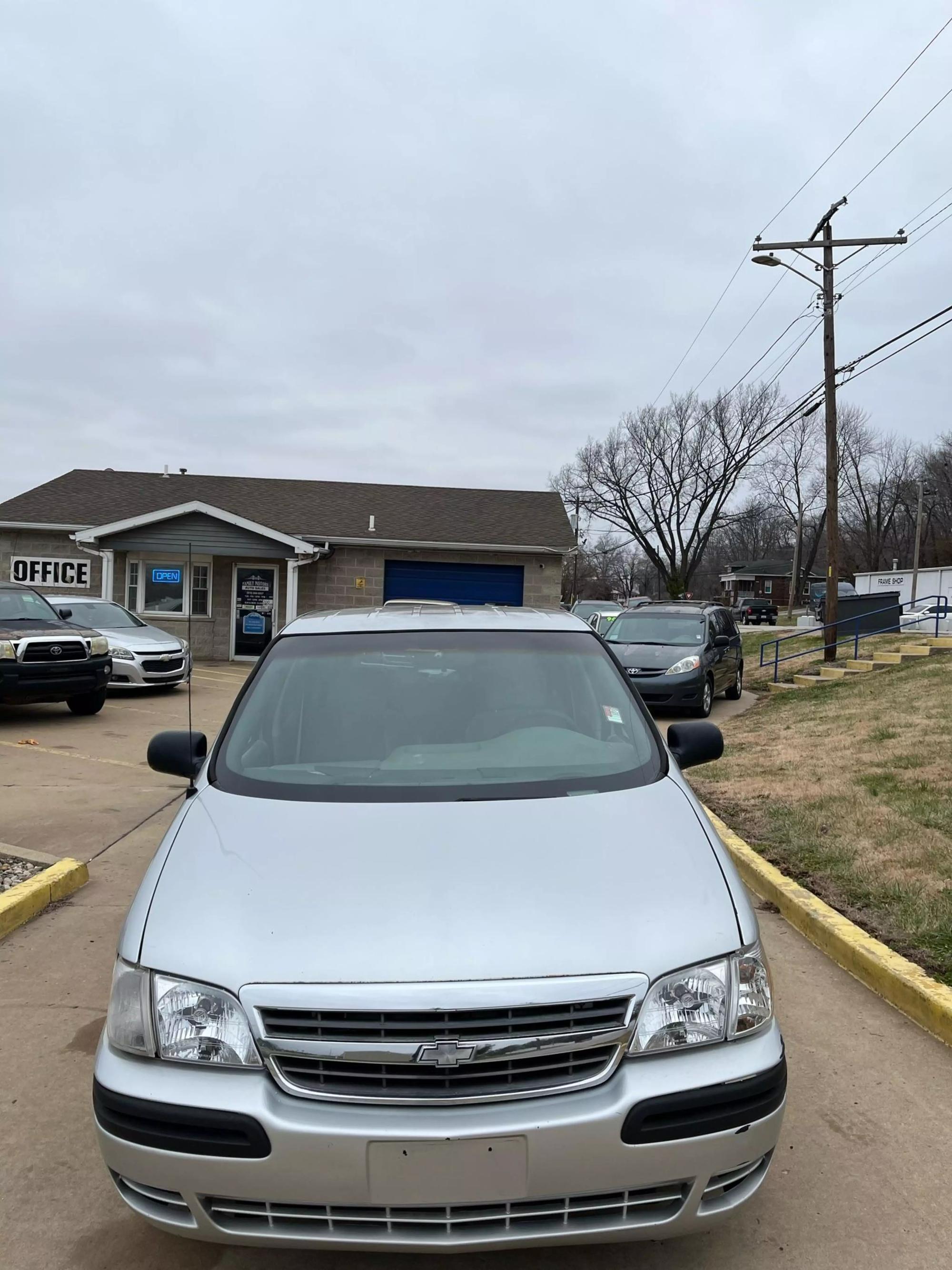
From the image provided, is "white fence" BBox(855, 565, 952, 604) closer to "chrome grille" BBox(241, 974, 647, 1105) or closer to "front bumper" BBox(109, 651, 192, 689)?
"front bumper" BBox(109, 651, 192, 689)

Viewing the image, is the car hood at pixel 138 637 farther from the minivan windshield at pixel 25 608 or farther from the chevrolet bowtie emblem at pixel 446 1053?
the chevrolet bowtie emblem at pixel 446 1053

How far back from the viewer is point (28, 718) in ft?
41.1

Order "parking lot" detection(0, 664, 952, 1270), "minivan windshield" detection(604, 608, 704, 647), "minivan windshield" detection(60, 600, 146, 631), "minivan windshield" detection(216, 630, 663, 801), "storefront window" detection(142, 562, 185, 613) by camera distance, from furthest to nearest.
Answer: "storefront window" detection(142, 562, 185, 613), "minivan windshield" detection(60, 600, 146, 631), "minivan windshield" detection(604, 608, 704, 647), "minivan windshield" detection(216, 630, 663, 801), "parking lot" detection(0, 664, 952, 1270)

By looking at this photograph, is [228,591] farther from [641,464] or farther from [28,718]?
[641,464]

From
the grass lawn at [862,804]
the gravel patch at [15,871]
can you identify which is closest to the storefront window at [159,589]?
the grass lawn at [862,804]


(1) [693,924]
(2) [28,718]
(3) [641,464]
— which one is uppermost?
(3) [641,464]

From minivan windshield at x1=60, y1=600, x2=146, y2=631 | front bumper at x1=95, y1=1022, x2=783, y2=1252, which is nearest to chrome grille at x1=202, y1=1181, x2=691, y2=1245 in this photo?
front bumper at x1=95, y1=1022, x2=783, y2=1252

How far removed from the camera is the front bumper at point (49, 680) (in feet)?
37.5

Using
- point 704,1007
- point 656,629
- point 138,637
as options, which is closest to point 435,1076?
point 704,1007

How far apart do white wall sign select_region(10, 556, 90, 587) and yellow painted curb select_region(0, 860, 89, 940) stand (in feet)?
59.6

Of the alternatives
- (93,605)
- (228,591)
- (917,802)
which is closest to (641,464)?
(228,591)

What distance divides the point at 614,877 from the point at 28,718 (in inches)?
467

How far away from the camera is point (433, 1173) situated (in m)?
2.01

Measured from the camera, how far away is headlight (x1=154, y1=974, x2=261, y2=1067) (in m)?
2.16
